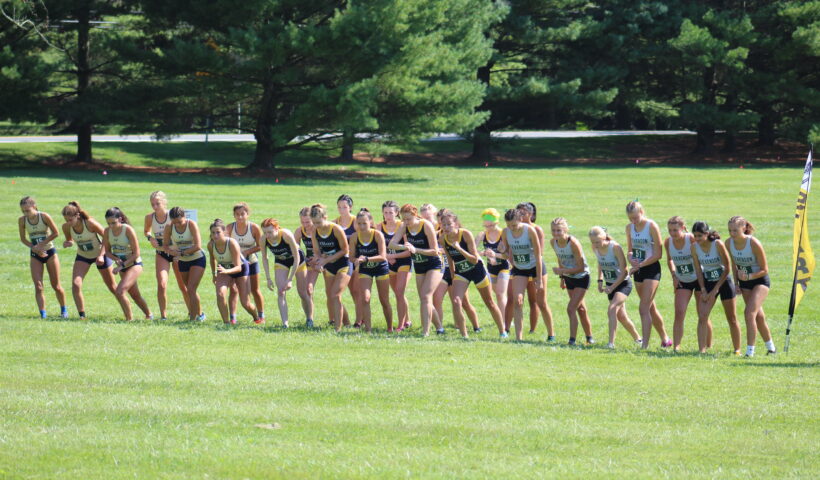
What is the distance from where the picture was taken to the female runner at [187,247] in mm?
13445

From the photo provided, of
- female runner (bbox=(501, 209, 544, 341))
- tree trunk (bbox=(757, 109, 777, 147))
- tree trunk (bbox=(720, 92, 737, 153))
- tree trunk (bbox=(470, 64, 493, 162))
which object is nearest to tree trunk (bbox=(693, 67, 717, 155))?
tree trunk (bbox=(720, 92, 737, 153))

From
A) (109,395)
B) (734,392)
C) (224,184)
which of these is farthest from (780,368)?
(224,184)

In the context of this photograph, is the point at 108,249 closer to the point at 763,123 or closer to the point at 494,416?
the point at 494,416

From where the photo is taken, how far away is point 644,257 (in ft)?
39.8

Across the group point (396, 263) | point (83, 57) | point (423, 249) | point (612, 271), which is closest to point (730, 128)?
point (83, 57)

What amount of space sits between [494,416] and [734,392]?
8.72 feet

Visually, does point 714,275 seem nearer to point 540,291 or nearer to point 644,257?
point 644,257

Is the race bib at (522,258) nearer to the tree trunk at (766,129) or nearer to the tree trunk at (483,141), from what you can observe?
the tree trunk at (483,141)

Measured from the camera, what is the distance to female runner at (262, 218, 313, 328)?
512 inches

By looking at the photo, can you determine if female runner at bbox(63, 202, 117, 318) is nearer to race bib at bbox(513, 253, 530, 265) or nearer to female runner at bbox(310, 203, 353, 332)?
female runner at bbox(310, 203, 353, 332)

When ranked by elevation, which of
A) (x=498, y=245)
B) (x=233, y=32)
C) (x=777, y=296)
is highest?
(x=233, y=32)

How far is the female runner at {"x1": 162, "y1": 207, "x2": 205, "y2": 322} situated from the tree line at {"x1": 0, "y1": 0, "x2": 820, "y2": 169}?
2111 cm

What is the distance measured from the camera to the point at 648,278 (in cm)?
1216

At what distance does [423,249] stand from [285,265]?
2.11 m
